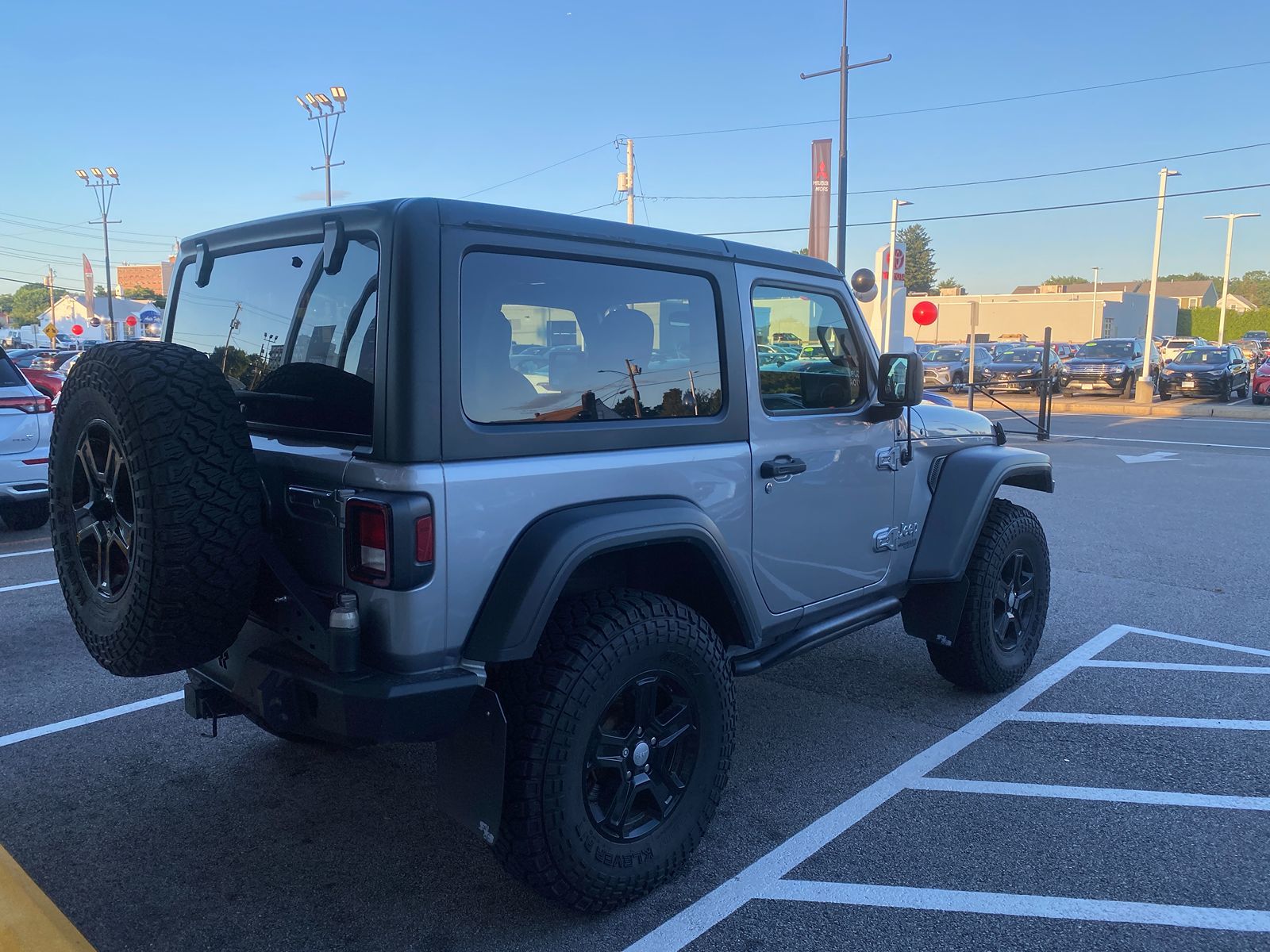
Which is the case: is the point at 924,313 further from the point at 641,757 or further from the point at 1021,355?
the point at 641,757

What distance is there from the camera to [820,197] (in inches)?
843

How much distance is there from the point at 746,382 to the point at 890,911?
173cm

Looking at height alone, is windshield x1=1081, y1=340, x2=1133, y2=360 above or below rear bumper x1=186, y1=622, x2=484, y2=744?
above

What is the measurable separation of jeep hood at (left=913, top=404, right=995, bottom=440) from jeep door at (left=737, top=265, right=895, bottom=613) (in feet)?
1.04

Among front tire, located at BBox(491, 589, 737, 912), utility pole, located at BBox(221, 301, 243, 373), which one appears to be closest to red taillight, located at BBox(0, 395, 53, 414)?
utility pole, located at BBox(221, 301, 243, 373)

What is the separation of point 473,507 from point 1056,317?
70.1 metres

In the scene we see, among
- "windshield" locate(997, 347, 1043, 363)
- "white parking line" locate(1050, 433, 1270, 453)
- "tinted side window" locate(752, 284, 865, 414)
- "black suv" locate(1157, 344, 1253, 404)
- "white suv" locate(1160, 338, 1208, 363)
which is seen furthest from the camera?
"white suv" locate(1160, 338, 1208, 363)

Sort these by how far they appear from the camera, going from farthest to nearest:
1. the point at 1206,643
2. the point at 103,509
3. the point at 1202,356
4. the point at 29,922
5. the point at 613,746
Result: the point at 1202,356
the point at 1206,643
the point at 613,746
the point at 103,509
the point at 29,922

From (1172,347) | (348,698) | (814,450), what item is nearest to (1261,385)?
(1172,347)

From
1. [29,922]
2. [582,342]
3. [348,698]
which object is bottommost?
[29,922]

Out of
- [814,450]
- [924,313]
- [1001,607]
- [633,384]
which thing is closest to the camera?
[633,384]

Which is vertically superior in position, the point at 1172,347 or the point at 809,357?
the point at 1172,347

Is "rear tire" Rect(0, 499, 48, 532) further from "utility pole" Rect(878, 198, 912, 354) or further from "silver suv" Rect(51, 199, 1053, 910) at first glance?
"utility pole" Rect(878, 198, 912, 354)

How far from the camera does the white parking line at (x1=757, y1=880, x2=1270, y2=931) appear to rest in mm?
2734
